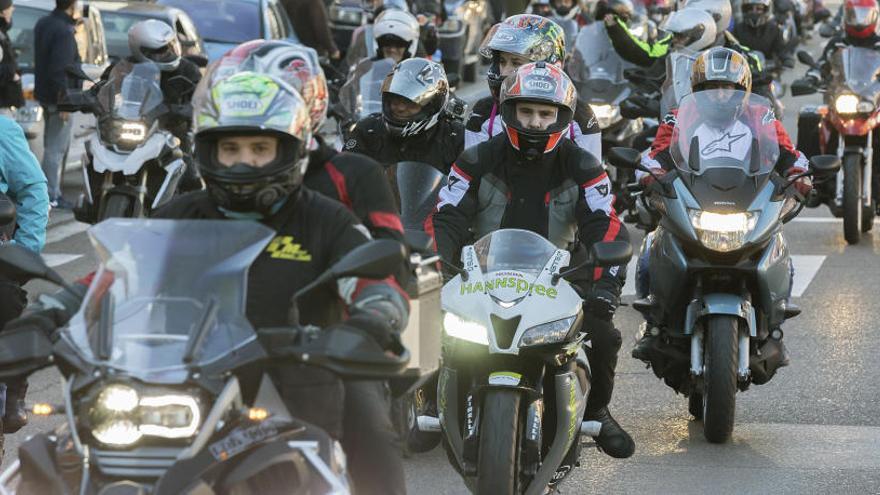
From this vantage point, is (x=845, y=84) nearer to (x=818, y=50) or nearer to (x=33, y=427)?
(x=33, y=427)

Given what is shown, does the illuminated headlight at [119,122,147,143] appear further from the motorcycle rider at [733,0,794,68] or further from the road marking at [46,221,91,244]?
the motorcycle rider at [733,0,794,68]

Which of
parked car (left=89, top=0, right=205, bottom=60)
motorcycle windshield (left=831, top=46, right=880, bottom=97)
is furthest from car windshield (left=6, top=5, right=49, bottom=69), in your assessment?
motorcycle windshield (left=831, top=46, right=880, bottom=97)

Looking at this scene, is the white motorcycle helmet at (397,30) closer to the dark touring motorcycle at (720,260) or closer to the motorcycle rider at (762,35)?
the dark touring motorcycle at (720,260)

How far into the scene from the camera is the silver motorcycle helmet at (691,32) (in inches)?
615

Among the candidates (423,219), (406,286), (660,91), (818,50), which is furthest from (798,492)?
(818,50)

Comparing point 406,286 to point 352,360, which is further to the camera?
point 406,286

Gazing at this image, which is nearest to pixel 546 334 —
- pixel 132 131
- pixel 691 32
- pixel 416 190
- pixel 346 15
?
pixel 416 190

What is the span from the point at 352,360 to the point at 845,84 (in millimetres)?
12582

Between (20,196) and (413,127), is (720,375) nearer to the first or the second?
(413,127)

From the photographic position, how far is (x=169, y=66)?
15203 mm

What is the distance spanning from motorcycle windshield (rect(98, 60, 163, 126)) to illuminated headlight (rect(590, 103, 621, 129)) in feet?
14.9

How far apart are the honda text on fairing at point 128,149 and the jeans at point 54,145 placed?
293 centimetres

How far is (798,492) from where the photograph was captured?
27.7 ft

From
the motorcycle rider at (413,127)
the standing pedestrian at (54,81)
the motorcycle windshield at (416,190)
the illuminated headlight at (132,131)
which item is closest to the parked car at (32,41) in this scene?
the standing pedestrian at (54,81)
